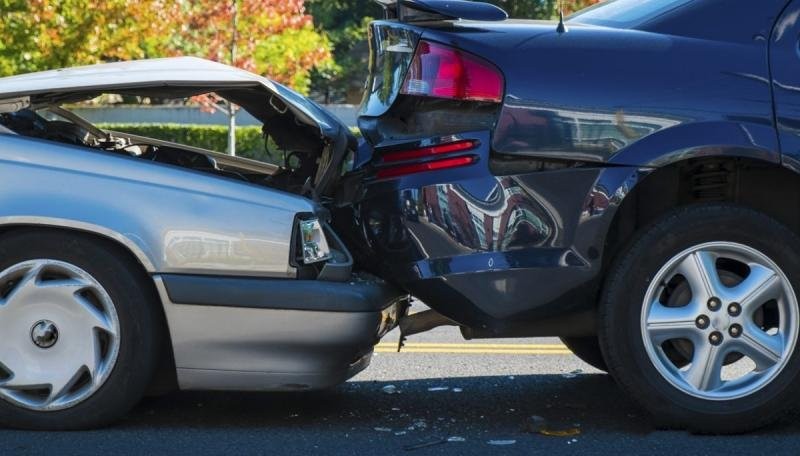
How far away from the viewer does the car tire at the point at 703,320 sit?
426 centimetres

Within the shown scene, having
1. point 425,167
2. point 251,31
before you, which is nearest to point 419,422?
point 425,167

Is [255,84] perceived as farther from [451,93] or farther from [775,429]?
[775,429]

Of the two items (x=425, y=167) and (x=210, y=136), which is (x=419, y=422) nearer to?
(x=425, y=167)

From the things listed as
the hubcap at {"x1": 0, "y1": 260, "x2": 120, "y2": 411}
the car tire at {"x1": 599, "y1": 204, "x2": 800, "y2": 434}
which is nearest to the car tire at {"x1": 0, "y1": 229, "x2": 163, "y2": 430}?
the hubcap at {"x1": 0, "y1": 260, "x2": 120, "y2": 411}

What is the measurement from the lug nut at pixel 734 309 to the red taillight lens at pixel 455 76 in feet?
3.48

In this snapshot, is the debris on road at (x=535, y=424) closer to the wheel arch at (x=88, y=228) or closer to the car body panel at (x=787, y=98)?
the car body panel at (x=787, y=98)

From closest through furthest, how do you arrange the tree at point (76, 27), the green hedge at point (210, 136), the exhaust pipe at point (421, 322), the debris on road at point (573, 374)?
the exhaust pipe at point (421, 322), the debris on road at point (573, 374), the tree at point (76, 27), the green hedge at point (210, 136)

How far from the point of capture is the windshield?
447 cm

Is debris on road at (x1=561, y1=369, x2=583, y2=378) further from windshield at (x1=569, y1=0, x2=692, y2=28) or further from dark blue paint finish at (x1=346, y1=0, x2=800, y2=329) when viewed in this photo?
windshield at (x1=569, y1=0, x2=692, y2=28)

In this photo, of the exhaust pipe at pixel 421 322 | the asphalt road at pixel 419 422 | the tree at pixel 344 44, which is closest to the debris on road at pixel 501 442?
the asphalt road at pixel 419 422

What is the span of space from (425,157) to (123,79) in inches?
43.3

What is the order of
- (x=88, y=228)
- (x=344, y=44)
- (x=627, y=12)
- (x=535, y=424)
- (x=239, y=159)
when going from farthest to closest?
1. (x=344, y=44)
2. (x=239, y=159)
3. (x=627, y=12)
4. (x=535, y=424)
5. (x=88, y=228)

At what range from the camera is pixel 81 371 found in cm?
428

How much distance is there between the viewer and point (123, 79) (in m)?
4.38
